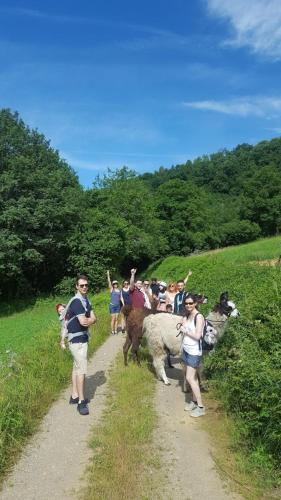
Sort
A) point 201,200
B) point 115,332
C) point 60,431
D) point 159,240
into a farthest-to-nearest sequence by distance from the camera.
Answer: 1. point 201,200
2. point 159,240
3. point 115,332
4. point 60,431

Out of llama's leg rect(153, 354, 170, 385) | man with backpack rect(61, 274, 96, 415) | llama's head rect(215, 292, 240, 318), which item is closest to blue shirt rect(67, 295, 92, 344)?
man with backpack rect(61, 274, 96, 415)

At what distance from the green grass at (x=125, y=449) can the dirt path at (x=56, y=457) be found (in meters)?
0.18

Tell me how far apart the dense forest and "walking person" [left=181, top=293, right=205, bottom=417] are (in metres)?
25.4

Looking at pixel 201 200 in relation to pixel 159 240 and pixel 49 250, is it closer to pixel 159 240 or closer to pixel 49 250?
pixel 159 240

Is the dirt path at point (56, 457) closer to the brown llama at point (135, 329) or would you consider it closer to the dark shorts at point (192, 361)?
the dark shorts at point (192, 361)

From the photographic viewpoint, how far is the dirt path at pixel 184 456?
513cm

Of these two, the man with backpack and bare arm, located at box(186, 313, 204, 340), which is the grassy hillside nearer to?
bare arm, located at box(186, 313, 204, 340)

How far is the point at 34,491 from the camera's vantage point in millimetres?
5137

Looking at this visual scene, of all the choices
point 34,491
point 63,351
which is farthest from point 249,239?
point 34,491

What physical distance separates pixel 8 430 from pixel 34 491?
4.08ft

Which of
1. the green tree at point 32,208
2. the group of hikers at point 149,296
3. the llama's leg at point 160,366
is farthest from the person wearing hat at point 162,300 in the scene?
the green tree at point 32,208

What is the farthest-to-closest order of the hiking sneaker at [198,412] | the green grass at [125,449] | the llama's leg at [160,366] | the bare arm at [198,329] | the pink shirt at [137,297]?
the pink shirt at [137,297], the llama's leg at [160,366], the bare arm at [198,329], the hiking sneaker at [198,412], the green grass at [125,449]

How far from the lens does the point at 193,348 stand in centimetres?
768

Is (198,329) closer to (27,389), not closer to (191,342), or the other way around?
(191,342)
